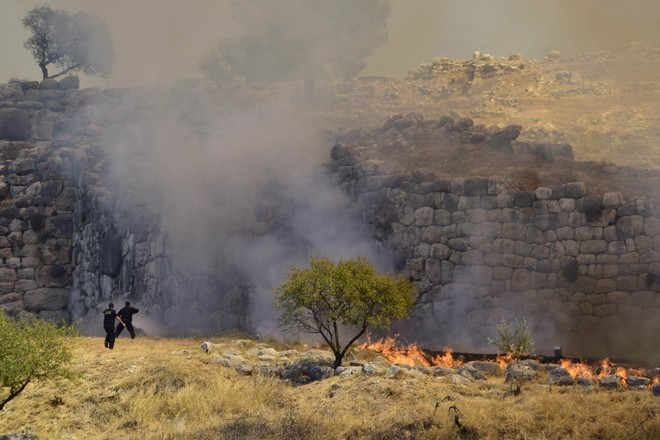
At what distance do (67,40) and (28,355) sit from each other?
41.5 metres

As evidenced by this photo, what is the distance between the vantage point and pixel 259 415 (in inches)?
576

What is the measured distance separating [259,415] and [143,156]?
894 inches

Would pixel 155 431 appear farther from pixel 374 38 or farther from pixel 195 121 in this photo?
pixel 374 38

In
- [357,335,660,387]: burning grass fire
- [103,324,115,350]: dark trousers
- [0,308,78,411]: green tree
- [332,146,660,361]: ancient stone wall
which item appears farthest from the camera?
[103,324,115,350]: dark trousers

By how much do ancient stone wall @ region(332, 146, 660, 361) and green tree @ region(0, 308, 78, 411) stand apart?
444 inches

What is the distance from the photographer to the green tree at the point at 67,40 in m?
50.3

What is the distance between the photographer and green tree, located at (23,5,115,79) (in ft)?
165

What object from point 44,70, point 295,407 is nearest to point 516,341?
point 295,407

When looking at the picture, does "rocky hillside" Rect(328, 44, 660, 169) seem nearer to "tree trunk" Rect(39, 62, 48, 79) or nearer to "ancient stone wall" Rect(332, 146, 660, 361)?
"ancient stone wall" Rect(332, 146, 660, 361)

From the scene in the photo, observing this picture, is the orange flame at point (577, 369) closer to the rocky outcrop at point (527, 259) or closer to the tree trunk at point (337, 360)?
the rocky outcrop at point (527, 259)

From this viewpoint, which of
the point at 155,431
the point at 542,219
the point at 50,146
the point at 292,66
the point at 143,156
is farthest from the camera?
the point at 292,66

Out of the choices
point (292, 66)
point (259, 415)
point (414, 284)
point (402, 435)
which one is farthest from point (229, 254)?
point (292, 66)

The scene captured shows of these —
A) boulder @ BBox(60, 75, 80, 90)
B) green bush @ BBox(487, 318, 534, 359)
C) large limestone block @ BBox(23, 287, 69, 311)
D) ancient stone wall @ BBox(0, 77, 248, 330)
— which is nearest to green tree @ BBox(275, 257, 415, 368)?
green bush @ BBox(487, 318, 534, 359)

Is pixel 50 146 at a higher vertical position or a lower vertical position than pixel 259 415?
higher
